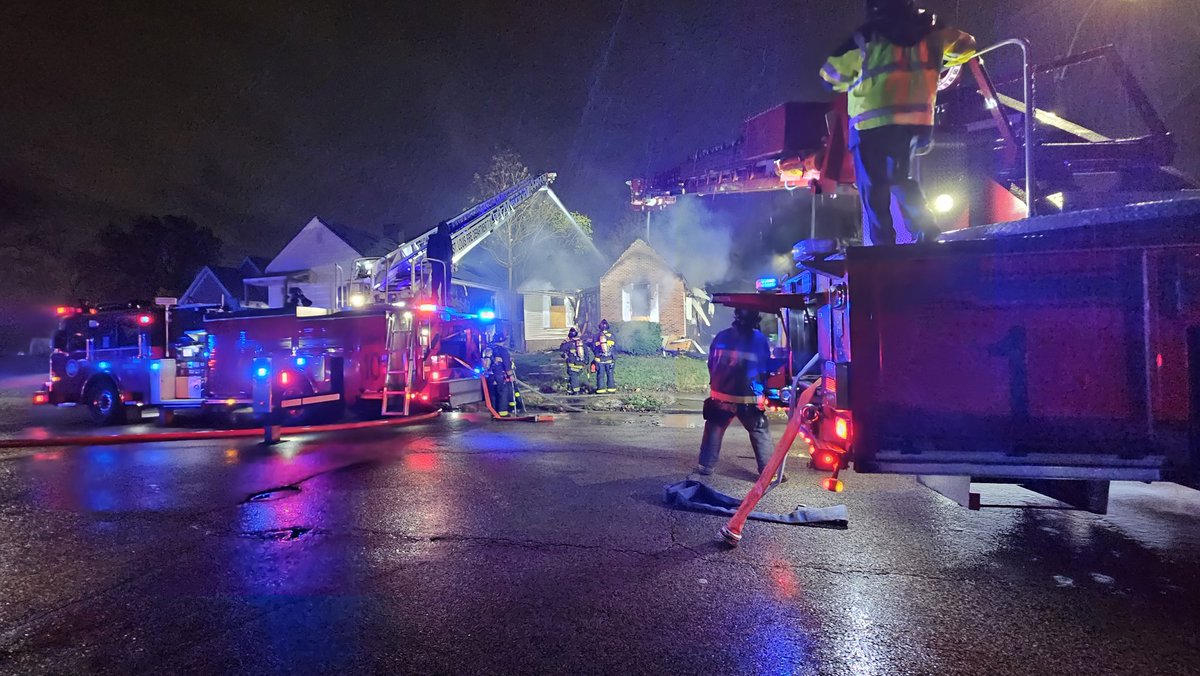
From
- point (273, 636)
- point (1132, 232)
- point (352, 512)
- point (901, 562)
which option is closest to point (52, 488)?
point (352, 512)

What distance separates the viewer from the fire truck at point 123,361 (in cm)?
1112

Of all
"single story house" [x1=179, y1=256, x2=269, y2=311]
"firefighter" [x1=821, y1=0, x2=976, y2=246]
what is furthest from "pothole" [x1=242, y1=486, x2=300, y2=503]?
"single story house" [x1=179, y1=256, x2=269, y2=311]

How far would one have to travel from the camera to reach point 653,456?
737cm

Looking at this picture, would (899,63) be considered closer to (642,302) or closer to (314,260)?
(642,302)

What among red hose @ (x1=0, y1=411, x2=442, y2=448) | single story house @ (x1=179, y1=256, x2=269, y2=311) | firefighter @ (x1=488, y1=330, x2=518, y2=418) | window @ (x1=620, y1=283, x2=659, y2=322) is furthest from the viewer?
single story house @ (x1=179, y1=256, x2=269, y2=311)

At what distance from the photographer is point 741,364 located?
18.7 ft

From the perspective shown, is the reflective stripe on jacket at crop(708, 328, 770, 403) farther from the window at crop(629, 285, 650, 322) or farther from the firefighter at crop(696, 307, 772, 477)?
the window at crop(629, 285, 650, 322)

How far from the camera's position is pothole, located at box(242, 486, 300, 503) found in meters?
5.64

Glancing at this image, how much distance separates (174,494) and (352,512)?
2.23 m

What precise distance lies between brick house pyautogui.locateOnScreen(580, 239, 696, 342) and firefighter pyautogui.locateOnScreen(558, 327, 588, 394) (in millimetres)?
12377

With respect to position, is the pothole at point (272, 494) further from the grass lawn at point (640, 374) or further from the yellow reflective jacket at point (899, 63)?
the grass lawn at point (640, 374)

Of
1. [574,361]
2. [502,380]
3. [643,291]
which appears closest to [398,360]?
[502,380]

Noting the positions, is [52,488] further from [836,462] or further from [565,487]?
[836,462]

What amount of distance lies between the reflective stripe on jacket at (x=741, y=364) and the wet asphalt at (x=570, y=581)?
3.26 feet
